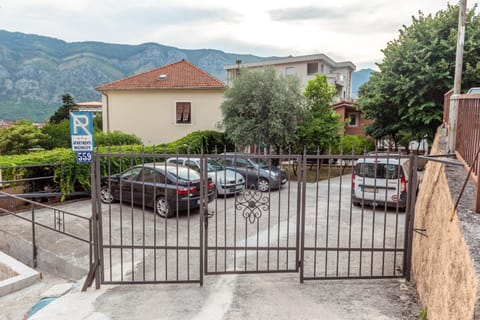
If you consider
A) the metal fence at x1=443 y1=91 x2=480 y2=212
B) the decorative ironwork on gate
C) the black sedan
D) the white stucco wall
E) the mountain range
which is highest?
the mountain range

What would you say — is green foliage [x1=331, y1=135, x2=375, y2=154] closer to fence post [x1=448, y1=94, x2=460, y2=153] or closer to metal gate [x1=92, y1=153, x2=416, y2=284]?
metal gate [x1=92, y1=153, x2=416, y2=284]

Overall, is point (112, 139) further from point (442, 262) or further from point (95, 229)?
point (442, 262)

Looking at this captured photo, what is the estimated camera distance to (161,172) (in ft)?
29.9

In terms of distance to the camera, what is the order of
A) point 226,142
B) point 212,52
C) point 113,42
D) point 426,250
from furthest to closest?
1. point 212,52
2. point 113,42
3. point 226,142
4. point 426,250

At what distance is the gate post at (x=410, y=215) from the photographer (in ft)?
15.4

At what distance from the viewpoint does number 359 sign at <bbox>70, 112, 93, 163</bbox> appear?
511 cm

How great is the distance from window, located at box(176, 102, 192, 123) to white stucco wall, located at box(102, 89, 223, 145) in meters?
0.23

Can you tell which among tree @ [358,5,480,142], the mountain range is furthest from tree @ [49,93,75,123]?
tree @ [358,5,480,142]

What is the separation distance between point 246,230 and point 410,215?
2.39 m

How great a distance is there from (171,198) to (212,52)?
464ft

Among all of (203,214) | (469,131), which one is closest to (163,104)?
(203,214)

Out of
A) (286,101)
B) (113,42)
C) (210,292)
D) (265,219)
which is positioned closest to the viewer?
(210,292)

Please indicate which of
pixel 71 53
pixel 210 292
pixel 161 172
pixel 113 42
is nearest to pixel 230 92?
pixel 161 172

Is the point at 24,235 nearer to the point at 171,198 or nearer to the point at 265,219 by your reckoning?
the point at 171,198
